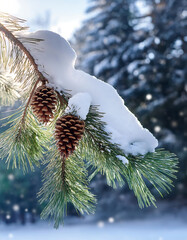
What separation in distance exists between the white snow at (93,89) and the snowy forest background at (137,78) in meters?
6.69

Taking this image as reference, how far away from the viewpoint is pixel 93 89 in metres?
0.94

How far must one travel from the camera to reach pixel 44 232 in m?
7.98

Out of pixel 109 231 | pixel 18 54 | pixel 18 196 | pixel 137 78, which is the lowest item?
pixel 109 231

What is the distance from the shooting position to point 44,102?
83 cm

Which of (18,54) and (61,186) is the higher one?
(18,54)

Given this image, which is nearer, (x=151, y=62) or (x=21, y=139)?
(x=21, y=139)

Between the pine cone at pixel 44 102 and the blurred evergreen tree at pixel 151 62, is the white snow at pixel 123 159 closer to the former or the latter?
the pine cone at pixel 44 102

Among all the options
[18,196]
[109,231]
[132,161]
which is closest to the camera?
Result: [132,161]

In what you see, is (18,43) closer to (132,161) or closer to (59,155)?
(59,155)

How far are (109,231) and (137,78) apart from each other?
4731 mm

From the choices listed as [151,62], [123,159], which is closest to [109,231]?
[151,62]

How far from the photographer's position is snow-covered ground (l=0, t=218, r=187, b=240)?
6957 millimetres

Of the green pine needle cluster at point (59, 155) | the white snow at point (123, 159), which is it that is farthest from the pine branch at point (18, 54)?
the white snow at point (123, 159)

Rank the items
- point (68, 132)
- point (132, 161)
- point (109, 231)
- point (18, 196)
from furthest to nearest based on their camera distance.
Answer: point (18, 196), point (109, 231), point (132, 161), point (68, 132)
